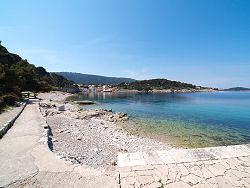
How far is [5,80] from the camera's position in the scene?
18844 mm

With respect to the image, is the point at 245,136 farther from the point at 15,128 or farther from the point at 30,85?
the point at 30,85

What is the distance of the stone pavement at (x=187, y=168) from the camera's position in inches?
151

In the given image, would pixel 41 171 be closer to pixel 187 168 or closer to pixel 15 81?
pixel 187 168

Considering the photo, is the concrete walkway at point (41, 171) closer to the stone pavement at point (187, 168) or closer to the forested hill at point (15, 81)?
the stone pavement at point (187, 168)

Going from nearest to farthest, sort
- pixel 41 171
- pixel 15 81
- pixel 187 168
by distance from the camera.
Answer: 1. pixel 41 171
2. pixel 187 168
3. pixel 15 81

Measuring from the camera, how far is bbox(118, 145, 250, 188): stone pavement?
3.84 metres

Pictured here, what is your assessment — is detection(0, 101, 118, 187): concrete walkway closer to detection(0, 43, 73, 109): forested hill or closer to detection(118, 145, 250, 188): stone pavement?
detection(118, 145, 250, 188): stone pavement

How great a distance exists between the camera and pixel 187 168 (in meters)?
4.48

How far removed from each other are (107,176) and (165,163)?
7.73 feet

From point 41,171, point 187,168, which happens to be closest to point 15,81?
point 41,171

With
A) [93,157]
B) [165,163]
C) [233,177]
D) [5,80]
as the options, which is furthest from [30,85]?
[233,177]

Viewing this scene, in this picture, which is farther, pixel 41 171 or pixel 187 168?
pixel 187 168

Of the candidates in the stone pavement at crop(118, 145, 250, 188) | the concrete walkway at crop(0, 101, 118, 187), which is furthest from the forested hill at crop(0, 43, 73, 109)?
the stone pavement at crop(118, 145, 250, 188)

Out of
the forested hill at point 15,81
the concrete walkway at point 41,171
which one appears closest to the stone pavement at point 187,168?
the concrete walkway at point 41,171
